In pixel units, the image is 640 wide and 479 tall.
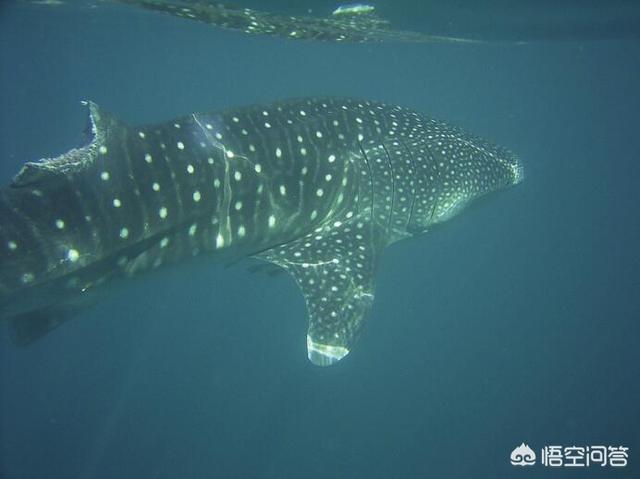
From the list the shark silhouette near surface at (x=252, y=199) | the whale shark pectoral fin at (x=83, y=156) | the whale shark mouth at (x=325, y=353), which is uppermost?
the whale shark pectoral fin at (x=83, y=156)

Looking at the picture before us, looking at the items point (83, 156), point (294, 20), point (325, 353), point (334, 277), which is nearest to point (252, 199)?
point (334, 277)

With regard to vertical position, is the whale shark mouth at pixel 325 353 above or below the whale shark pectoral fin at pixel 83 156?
below

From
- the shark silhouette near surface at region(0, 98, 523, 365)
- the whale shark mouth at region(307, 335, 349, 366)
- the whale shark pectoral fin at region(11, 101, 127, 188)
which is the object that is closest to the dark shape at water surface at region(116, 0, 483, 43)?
the shark silhouette near surface at region(0, 98, 523, 365)

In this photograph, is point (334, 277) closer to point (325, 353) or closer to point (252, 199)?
point (325, 353)

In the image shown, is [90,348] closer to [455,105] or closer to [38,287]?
[38,287]

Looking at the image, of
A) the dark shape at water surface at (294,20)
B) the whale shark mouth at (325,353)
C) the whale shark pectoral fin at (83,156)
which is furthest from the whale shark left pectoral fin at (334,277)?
the dark shape at water surface at (294,20)

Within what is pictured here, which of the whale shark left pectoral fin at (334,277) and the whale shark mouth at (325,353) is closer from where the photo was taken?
the whale shark mouth at (325,353)

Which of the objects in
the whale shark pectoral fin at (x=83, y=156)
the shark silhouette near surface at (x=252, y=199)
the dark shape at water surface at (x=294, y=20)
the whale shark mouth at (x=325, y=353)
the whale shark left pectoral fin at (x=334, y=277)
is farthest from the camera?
the dark shape at water surface at (x=294, y=20)

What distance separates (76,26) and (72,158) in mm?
26122

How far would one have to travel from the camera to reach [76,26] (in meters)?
26.6

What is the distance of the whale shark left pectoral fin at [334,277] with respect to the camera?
18.8ft

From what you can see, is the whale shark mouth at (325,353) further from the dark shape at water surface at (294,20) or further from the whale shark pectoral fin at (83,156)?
the dark shape at water surface at (294,20)

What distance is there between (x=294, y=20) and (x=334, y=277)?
40.6ft

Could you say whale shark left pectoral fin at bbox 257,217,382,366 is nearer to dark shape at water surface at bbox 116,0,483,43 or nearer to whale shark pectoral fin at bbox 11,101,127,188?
whale shark pectoral fin at bbox 11,101,127,188
